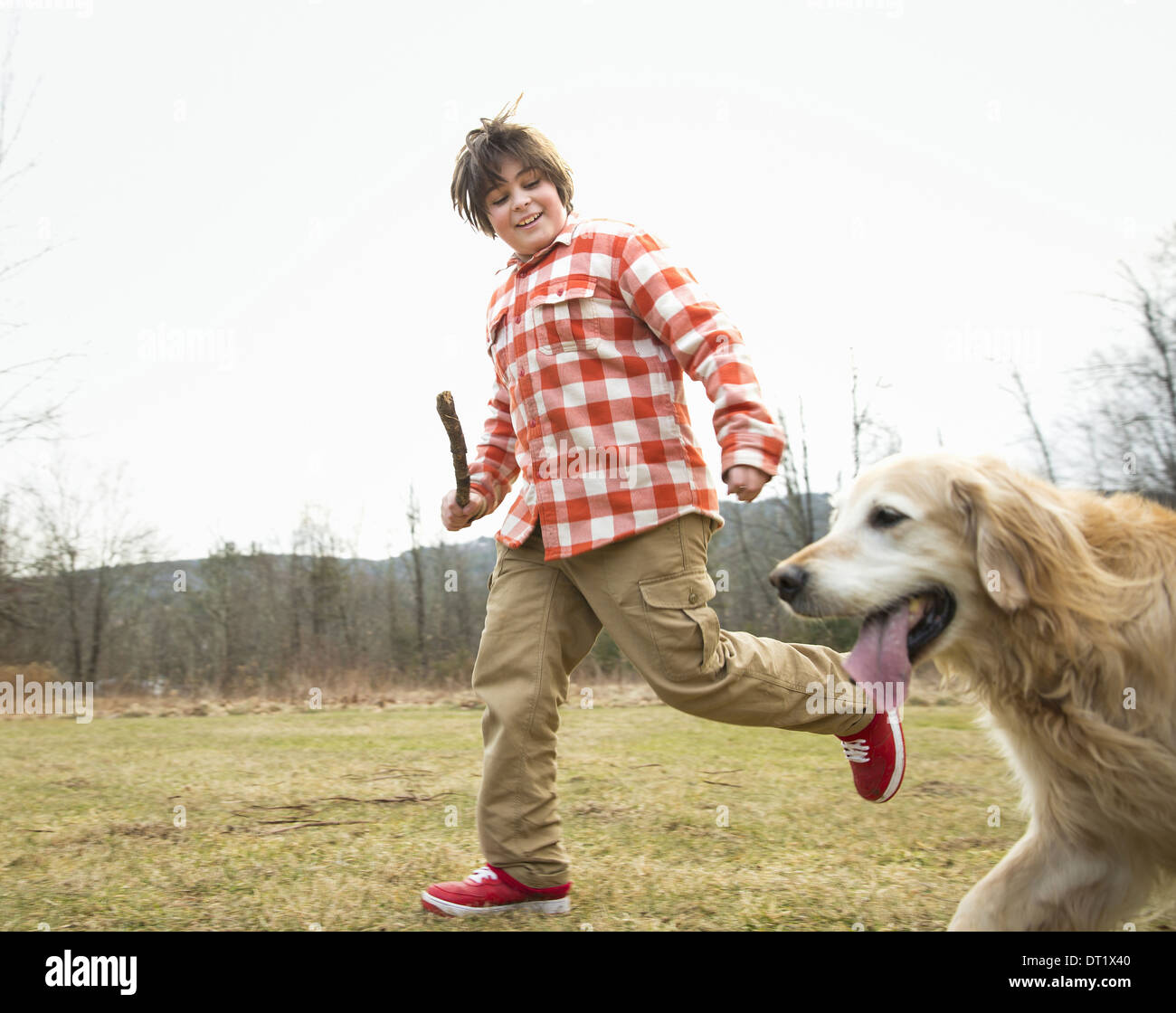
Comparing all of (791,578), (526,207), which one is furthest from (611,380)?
(791,578)

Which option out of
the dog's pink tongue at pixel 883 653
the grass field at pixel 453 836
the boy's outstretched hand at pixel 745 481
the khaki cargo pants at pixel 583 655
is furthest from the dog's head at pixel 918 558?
the grass field at pixel 453 836

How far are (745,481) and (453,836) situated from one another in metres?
2.18

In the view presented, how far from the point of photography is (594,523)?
2520mm

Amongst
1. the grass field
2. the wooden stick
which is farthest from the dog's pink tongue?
the wooden stick

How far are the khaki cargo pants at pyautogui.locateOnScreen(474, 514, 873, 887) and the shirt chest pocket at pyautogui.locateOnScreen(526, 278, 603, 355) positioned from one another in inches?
23.3

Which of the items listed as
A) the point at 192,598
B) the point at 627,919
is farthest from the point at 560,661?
the point at 192,598

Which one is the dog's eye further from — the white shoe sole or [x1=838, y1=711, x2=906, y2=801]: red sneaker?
the white shoe sole

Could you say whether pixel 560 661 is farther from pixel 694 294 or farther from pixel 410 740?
pixel 410 740

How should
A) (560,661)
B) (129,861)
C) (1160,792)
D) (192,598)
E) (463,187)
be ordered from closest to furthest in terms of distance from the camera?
(1160,792) < (560,661) < (463,187) < (129,861) < (192,598)

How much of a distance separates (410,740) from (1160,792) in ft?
19.6

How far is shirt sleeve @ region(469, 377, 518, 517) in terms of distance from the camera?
3.14m
